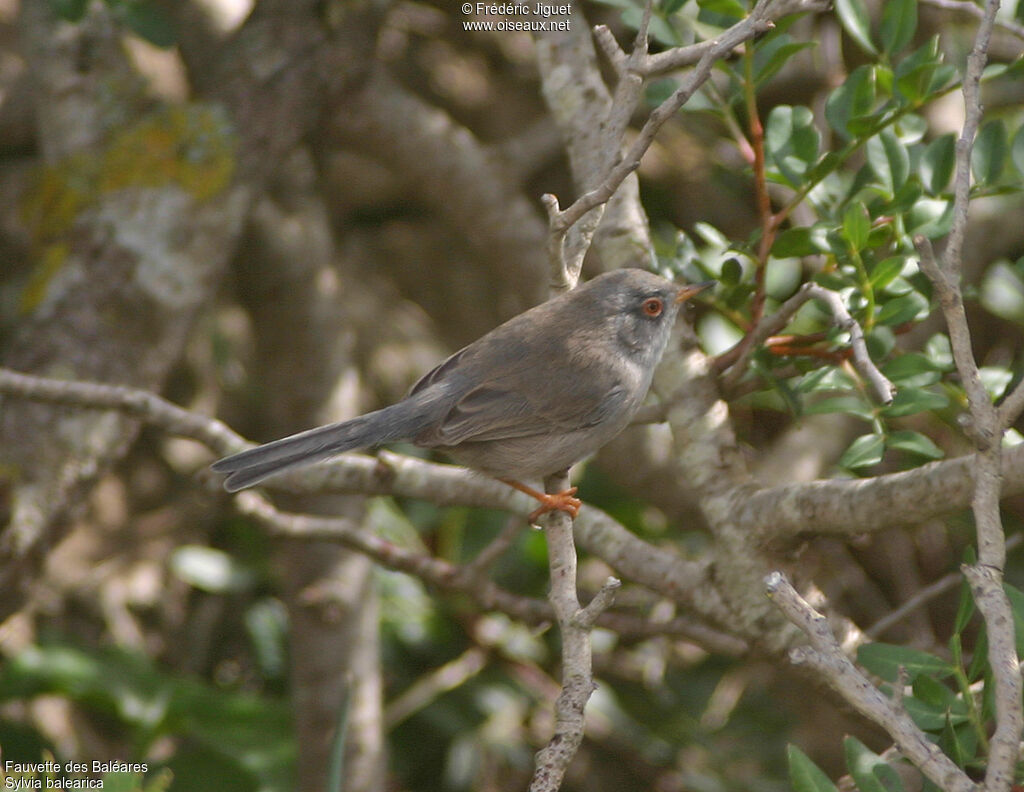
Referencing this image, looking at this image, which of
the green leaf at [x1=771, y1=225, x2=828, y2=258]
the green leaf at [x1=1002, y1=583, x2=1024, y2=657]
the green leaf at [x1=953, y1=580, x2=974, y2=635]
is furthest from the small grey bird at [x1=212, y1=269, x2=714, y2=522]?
the green leaf at [x1=1002, y1=583, x2=1024, y2=657]

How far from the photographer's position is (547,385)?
376 cm

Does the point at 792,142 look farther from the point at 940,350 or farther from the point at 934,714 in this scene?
the point at 934,714

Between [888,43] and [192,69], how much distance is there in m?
3.22

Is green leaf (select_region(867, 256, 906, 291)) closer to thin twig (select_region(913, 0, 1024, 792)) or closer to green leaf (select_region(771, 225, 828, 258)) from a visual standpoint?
green leaf (select_region(771, 225, 828, 258))

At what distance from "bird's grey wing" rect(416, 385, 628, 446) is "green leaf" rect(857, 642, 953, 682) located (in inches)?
55.4

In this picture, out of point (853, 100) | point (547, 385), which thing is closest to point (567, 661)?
point (547, 385)

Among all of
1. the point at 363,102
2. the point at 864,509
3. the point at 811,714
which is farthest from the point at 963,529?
the point at 363,102

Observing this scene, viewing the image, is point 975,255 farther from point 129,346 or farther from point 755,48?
point 129,346

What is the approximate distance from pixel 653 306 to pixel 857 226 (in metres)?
1.06

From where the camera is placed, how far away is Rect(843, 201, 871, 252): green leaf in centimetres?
280

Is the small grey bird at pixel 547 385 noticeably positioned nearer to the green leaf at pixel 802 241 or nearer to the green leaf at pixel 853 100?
the green leaf at pixel 802 241

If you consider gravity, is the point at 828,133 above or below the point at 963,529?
above

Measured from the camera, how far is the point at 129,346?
4.00 meters

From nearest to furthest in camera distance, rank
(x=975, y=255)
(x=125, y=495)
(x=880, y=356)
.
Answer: (x=880, y=356) → (x=975, y=255) → (x=125, y=495)
